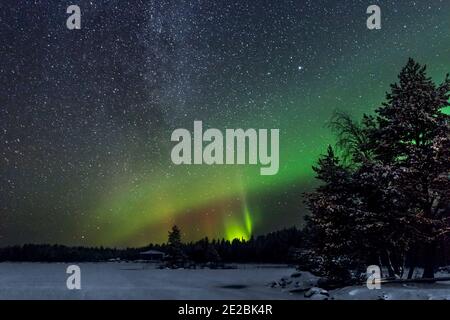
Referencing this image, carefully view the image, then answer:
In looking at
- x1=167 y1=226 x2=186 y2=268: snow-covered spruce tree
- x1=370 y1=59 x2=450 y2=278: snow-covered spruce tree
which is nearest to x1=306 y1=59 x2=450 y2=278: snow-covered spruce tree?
x1=370 y1=59 x2=450 y2=278: snow-covered spruce tree

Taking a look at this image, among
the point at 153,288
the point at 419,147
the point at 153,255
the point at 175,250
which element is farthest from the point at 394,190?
the point at 153,255

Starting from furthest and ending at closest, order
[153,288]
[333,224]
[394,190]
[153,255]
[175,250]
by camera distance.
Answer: [153,255] → [175,250] → [153,288] → [333,224] → [394,190]

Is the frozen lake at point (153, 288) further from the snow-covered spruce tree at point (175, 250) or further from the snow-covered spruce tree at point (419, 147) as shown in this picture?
the snow-covered spruce tree at point (175, 250)

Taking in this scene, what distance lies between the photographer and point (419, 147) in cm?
2447

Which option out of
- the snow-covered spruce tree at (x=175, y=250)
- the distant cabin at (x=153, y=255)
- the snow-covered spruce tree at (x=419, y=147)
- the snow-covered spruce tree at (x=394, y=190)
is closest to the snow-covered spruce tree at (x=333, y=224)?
the snow-covered spruce tree at (x=394, y=190)

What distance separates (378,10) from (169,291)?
19.6m

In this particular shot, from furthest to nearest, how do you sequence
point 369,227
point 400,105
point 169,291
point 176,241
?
point 176,241, point 169,291, point 400,105, point 369,227

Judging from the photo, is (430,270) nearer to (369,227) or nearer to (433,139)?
(369,227)

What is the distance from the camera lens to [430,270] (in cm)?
2372

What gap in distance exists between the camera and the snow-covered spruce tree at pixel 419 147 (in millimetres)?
23297

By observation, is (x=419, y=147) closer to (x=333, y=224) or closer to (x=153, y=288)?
(x=333, y=224)

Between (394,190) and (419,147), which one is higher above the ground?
(419,147)
